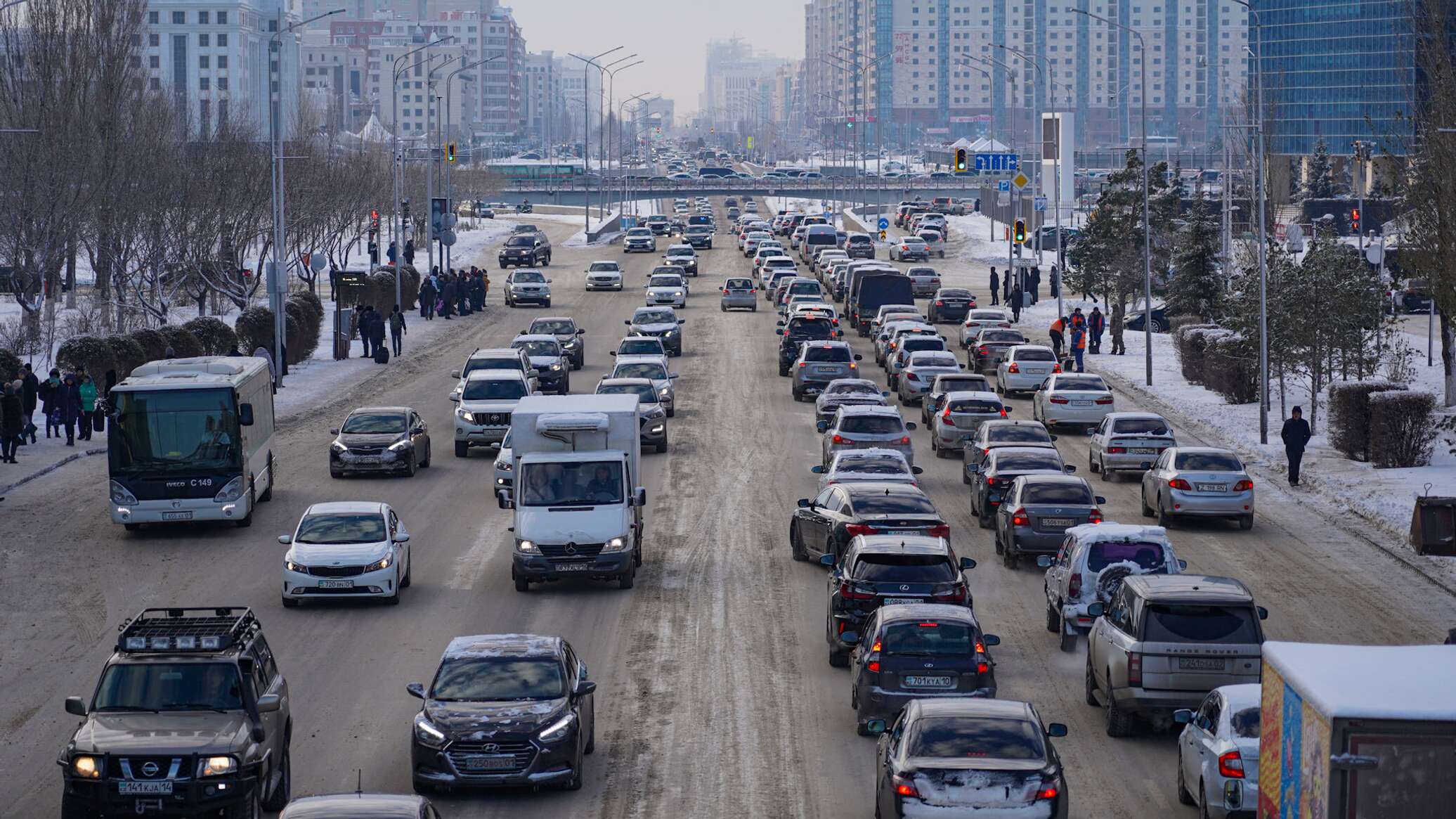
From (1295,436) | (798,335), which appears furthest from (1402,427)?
(798,335)

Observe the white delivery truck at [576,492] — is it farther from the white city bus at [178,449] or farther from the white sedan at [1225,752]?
the white sedan at [1225,752]

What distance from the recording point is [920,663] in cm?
1814

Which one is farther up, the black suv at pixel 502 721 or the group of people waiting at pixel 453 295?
the group of people waiting at pixel 453 295

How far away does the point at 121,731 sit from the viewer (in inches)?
599

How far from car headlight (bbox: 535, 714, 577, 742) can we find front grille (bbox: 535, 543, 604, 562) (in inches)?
348

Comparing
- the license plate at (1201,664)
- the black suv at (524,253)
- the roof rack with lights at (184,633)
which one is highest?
the black suv at (524,253)

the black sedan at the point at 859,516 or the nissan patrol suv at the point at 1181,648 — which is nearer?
the nissan patrol suv at the point at 1181,648

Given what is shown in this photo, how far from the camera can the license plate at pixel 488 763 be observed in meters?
16.3

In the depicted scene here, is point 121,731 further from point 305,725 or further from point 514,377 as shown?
point 514,377

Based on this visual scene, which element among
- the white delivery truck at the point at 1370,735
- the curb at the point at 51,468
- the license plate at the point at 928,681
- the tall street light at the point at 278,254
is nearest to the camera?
the white delivery truck at the point at 1370,735

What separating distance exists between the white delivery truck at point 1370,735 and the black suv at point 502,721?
657cm

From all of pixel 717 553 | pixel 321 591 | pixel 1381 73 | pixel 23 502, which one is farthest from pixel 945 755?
pixel 1381 73

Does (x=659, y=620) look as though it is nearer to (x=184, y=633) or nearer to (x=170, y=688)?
(x=184, y=633)

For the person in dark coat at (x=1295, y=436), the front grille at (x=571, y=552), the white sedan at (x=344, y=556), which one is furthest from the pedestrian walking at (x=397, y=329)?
the front grille at (x=571, y=552)
